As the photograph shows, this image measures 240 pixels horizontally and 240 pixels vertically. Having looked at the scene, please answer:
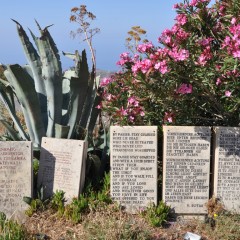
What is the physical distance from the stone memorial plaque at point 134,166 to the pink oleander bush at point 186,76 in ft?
0.52

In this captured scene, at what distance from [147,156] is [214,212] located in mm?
841

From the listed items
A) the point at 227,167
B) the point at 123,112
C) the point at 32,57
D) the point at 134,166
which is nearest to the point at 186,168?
the point at 227,167

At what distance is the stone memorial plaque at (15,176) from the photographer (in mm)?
4438

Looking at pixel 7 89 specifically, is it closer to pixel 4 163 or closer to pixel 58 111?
pixel 58 111

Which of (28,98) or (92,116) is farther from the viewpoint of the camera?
Result: (92,116)

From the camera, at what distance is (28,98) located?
4.80 m

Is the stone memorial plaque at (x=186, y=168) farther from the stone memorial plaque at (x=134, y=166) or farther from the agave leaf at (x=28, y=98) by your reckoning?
the agave leaf at (x=28, y=98)

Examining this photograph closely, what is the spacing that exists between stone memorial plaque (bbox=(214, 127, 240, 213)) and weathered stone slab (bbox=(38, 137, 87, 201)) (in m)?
1.29

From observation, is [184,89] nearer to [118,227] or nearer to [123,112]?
[123,112]

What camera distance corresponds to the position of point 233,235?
13.1 ft

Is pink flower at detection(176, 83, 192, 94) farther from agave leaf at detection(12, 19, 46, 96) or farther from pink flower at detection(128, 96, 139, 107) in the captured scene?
agave leaf at detection(12, 19, 46, 96)

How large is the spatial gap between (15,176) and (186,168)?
5.39 feet

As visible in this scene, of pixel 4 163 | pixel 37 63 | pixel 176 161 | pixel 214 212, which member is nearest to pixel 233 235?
pixel 214 212

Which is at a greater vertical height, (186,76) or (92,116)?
(186,76)
